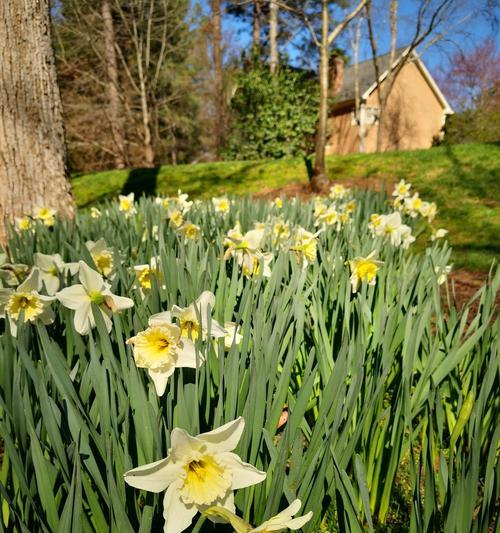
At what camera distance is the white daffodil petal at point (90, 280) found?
110 cm

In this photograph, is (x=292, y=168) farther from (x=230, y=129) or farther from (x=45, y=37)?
(x=230, y=129)

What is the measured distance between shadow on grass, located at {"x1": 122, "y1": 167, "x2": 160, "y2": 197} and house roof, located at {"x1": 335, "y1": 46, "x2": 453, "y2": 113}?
527 inches

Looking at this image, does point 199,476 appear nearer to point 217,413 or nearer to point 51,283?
point 217,413

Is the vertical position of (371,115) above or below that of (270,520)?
above

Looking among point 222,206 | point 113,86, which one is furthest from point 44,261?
point 113,86

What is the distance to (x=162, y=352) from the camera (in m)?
0.92

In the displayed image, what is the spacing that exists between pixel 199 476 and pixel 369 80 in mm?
24033

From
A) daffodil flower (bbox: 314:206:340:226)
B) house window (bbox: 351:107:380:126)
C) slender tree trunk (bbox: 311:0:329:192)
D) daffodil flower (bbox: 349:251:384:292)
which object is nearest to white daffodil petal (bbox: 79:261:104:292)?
daffodil flower (bbox: 349:251:384:292)

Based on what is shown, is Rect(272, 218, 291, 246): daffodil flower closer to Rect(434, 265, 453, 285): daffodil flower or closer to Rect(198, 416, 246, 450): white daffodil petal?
Rect(434, 265, 453, 285): daffodil flower

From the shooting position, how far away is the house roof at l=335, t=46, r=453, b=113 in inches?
820

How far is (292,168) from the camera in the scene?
1001cm

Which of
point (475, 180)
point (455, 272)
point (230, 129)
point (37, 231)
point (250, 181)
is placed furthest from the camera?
point (230, 129)

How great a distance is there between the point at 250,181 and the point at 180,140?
13160 millimetres

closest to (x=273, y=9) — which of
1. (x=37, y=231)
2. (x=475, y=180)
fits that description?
(x=475, y=180)
